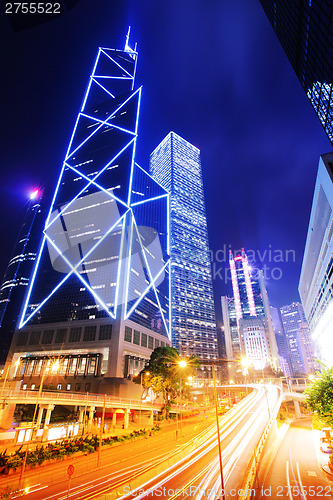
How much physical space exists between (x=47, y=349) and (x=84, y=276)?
25.7 meters

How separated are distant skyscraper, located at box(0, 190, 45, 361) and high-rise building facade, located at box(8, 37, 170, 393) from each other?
230ft

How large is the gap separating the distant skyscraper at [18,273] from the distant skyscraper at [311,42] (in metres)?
163

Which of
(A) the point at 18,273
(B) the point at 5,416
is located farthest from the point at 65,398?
(A) the point at 18,273

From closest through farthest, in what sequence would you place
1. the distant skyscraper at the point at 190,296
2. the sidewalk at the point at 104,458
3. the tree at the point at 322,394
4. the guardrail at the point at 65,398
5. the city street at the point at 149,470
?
the city street at the point at 149,470 < the sidewalk at the point at 104,458 < the tree at the point at 322,394 < the guardrail at the point at 65,398 < the distant skyscraper at the point at 190,296

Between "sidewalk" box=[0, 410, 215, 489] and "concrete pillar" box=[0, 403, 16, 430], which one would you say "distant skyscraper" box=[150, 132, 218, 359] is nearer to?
"sidewalk" box=[0, 410, 215, 489]

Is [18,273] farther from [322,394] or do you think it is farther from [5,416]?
[322,394]

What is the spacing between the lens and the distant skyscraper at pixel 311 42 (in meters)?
36.8

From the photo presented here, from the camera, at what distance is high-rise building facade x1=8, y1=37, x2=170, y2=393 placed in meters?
77.9

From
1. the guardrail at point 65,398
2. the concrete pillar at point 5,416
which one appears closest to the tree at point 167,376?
the guardrail at point 65,398

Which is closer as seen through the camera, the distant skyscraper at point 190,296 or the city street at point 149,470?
the city street at point 149,470

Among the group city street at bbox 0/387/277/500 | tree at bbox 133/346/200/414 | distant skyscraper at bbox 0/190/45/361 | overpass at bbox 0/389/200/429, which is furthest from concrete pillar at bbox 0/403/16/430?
distant skyscraper at bbox 0/190/45/361

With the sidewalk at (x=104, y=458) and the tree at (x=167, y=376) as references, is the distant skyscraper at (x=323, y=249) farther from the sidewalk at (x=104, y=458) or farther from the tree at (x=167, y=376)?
the sidewalk at (x=104, y=458)

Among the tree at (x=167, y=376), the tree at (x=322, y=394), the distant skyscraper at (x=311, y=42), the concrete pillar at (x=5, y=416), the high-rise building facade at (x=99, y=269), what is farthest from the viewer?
the high-rise building facade at (x=99, y=269)

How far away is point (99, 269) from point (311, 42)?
7807cm
